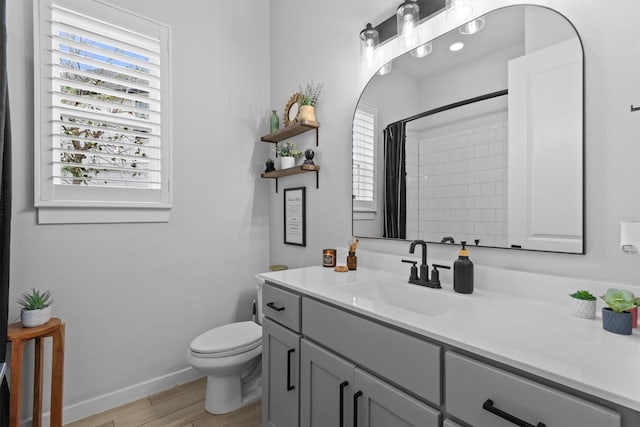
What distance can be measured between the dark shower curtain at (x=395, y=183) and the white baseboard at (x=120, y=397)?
1.77m

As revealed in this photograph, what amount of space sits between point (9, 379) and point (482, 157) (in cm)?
258

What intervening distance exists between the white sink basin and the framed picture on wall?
90 centimetres

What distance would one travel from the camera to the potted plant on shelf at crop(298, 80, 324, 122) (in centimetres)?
214

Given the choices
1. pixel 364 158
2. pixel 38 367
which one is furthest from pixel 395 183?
pixel 38 367

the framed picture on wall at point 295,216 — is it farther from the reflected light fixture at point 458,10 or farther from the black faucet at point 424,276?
the reflected light fixture at point 458,10

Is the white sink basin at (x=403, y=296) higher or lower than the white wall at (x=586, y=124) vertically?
lower

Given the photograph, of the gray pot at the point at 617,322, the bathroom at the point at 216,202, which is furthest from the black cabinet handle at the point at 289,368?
the gray pot at the point at 617,322

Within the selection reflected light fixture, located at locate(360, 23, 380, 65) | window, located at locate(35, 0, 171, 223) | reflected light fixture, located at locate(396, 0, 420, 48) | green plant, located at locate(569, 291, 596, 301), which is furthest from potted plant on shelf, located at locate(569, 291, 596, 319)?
window, located at locate(35, 0, 171, 223)

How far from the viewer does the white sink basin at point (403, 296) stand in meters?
1.22

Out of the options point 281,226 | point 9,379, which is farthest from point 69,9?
point 9,379

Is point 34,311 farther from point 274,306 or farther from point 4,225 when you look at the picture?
point 274,306

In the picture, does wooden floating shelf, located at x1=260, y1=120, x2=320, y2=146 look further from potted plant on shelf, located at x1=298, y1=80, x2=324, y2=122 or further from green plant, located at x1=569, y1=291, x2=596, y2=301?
green plant, located at x1=569, y1=291, x2=596, y2=301

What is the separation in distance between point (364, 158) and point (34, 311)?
195cm

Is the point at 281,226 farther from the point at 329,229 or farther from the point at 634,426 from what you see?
the point at 634,426
